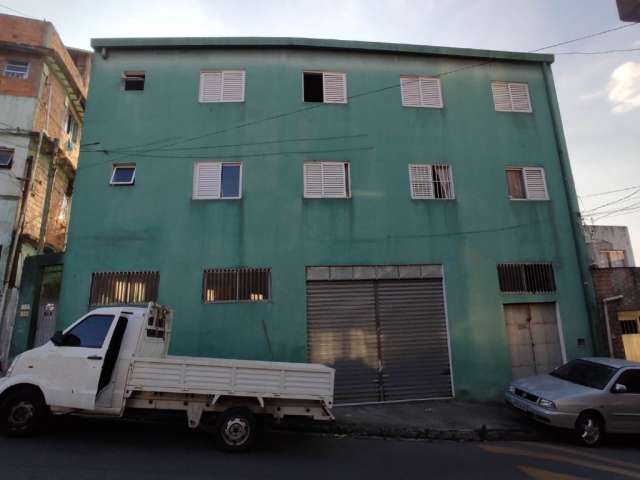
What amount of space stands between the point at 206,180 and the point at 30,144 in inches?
327

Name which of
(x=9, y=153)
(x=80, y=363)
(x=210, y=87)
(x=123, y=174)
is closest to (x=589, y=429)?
(x=80, y=363)

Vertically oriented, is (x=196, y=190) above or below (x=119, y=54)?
below

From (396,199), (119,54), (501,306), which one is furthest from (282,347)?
(119,54)

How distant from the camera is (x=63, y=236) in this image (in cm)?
1820

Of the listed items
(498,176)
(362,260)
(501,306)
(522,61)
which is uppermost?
(522,61)

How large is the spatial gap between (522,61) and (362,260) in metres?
9.25

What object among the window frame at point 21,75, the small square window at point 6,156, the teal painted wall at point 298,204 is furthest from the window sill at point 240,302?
the window frame at point 21,75

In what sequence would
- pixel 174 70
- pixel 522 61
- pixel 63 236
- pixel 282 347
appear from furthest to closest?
pixel 63 236 < pixel 522 61 < pixel 174 70 < pixel 282 347

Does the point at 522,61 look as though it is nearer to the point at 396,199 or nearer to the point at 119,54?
the point at 396,199

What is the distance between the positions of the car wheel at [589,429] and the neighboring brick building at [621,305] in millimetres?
4581

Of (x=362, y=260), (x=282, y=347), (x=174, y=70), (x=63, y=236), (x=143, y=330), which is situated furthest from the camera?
(x=63, y=236)

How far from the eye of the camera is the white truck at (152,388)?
21.6ft

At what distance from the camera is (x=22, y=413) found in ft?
21.6

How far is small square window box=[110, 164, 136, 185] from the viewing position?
469 inches
